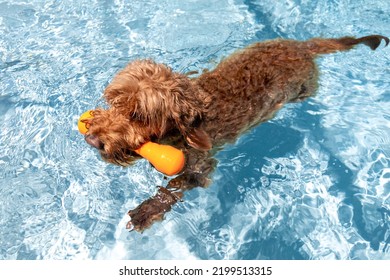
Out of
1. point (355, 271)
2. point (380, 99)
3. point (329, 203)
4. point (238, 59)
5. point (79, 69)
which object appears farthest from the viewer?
point (79, 69)

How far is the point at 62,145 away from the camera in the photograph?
18.7 ft

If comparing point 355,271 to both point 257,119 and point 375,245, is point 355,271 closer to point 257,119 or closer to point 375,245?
point 375,245

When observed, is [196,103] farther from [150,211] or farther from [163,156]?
[150,211]

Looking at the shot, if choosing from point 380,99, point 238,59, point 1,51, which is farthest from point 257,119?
point 1,51

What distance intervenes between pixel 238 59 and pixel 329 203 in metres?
2.05

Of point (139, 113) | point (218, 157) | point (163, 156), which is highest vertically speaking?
point (139, 113)

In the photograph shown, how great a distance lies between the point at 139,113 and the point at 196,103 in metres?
0.65

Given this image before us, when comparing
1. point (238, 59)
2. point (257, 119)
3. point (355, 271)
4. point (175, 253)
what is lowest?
point (175, 253)

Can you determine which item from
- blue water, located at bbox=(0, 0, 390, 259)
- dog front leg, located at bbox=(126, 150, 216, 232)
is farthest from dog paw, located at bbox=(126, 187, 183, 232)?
blue water, located at bbox=(0, 0, 390, 259)

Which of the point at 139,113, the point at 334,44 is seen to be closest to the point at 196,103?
the point at 139,113

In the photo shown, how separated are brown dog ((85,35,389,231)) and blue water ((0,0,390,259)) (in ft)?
1.15

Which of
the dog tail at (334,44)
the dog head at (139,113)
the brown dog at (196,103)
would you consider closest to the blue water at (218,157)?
the brown dog at (196,103)

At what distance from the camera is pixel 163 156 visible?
13.4ft

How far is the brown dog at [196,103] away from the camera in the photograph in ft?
13.2
